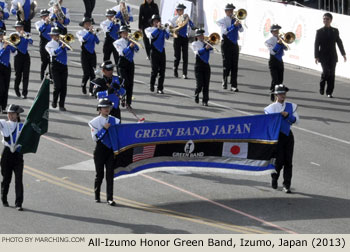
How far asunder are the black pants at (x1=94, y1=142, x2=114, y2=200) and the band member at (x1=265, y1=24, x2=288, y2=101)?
9.58 m

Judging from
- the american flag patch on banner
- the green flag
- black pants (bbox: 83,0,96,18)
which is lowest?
→ the american flag patch on banner

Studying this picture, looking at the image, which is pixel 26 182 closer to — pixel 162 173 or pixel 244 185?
pixel 162 173

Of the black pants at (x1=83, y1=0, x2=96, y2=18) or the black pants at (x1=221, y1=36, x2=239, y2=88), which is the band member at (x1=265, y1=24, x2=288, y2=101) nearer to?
the black pants at (x1=221, y1=36, x2=239, y2=88)

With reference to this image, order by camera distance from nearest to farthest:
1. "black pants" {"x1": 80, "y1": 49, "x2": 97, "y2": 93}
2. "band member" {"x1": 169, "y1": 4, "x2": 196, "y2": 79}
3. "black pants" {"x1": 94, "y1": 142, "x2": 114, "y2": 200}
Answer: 1. "black pants" {"x1": 94, "y1": 142, "x2": 114, "y2": 200}
2. "black pants" {"x1": 80, "y1": 49, "x2": 97, "y2": 93}
3. "band member" {"x1": 169, "y1": 4, "x2": 196, "y2": 79}

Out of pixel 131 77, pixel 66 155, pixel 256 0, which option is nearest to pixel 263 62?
pixel 256 0

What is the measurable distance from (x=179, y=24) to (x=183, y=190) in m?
11.0

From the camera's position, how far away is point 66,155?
62.1ft

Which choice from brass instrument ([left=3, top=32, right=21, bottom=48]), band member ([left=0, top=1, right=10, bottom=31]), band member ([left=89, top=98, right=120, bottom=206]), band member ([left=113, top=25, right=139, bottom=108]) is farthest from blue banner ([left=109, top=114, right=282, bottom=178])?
band member ([left=0, top=1, right=10, bottom=31])

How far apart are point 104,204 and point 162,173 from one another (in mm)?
2163

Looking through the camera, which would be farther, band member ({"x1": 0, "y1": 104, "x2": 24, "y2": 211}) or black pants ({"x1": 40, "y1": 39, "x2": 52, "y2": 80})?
black pants ({"x1": 40, "y1": 39, "x2": 52, "y2": 80})

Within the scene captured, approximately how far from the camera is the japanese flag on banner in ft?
54.0

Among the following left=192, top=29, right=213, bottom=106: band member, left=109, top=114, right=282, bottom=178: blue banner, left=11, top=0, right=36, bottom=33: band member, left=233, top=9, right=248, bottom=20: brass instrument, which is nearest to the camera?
left=109, top=114, right=282, bottom=178: blue banner

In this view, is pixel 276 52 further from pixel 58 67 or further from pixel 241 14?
pixel 58 67

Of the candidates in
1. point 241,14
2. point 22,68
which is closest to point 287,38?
point 241,14
